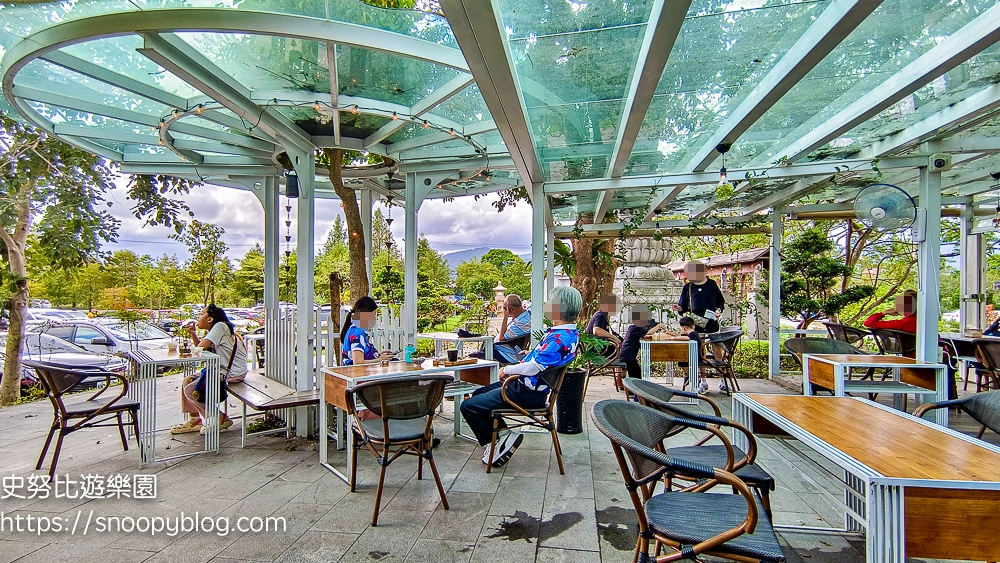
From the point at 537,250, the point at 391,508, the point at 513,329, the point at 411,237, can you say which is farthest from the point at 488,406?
the point at 411,237

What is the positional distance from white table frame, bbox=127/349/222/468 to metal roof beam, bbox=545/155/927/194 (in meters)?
3.63

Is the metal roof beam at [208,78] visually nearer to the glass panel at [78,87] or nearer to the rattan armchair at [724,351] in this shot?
the glass panel at [78,87]

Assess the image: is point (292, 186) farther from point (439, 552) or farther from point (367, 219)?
point (439, 552)

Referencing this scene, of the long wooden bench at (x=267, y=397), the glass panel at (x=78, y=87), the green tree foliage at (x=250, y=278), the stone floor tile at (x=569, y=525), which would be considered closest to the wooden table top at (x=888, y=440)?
the stone floor tile at (x=569, y=525)

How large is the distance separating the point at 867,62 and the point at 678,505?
2.84 m

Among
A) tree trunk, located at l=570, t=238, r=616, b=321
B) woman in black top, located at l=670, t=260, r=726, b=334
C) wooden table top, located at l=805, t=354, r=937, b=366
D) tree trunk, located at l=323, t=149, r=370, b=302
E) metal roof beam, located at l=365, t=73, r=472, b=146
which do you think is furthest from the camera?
tree trunk, located at l=570, t=238, r=616, b=321

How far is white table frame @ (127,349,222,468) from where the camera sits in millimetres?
3365

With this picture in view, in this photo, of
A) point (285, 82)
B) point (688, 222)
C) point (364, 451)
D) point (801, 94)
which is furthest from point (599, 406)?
point (688, 222)

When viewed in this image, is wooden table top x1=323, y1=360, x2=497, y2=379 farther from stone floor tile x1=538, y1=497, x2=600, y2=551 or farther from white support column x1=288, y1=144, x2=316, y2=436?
stone floor tile x1=538, y1=497, x2=600, y2=551

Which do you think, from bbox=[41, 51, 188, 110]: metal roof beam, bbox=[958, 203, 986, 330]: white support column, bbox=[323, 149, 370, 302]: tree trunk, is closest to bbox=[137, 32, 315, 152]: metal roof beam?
bbox=[41, 51, 188, 110]: metal roof beam

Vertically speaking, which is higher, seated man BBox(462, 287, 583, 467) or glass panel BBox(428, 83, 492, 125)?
glass panel BBox(428, 83, 492, 125)

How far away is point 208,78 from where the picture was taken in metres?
3.07

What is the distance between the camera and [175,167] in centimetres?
558

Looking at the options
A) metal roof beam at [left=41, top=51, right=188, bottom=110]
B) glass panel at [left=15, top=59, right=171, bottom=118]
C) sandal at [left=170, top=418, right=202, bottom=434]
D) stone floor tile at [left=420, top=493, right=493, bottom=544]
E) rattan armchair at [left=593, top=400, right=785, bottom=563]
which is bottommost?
sandal at [left=170, top=418, right=202, bottom=434]
